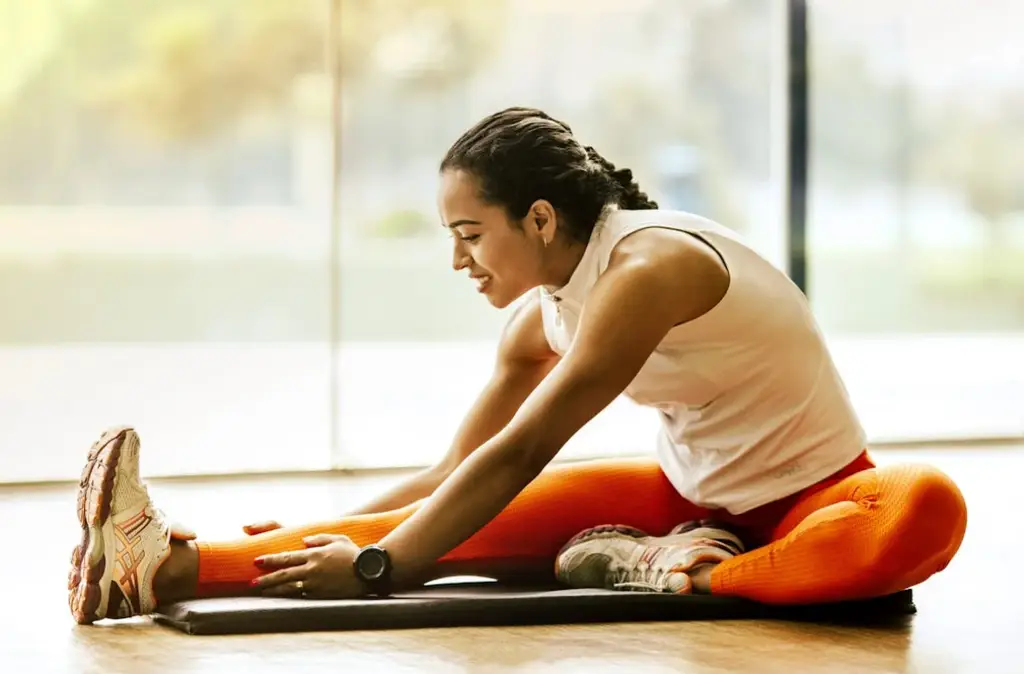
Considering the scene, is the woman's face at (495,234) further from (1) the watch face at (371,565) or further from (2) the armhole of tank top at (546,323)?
(1) the watch face at (371,565)

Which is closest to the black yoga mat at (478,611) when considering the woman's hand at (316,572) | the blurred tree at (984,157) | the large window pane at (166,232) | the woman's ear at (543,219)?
the woman's hand at (316,572)

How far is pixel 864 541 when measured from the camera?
1902mm

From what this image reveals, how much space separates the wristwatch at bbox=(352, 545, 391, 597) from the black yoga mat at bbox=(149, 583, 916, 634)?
0.03 m

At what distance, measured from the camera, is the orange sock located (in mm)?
2066

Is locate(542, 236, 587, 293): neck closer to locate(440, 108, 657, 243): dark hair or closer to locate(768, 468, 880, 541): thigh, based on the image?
locate(440, 108, 657, 243): dark hair

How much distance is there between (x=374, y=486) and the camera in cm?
375

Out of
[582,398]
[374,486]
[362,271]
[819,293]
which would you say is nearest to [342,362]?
[362,271]

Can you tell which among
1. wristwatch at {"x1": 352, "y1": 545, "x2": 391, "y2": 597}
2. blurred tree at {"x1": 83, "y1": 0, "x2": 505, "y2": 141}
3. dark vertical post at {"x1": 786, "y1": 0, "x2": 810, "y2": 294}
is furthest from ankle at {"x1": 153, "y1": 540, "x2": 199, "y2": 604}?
dark vertical post at {"x1": 786, "y1": 0, "x2": 810, "y2": 294}

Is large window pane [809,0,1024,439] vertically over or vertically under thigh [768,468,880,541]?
over

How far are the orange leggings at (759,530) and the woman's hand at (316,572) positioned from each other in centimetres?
6

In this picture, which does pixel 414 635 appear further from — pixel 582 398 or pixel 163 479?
pixel 163 479

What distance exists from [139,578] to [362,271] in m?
2.36

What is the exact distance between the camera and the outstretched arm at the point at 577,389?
6.15 ft

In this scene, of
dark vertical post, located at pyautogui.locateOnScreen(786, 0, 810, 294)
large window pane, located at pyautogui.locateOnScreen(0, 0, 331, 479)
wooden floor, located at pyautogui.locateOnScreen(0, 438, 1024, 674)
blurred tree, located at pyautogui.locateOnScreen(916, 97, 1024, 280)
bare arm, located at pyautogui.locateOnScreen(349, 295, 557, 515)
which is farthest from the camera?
blurred tree, located at pyautogui.locateOnScreen(916, 97, 1024, 280)
